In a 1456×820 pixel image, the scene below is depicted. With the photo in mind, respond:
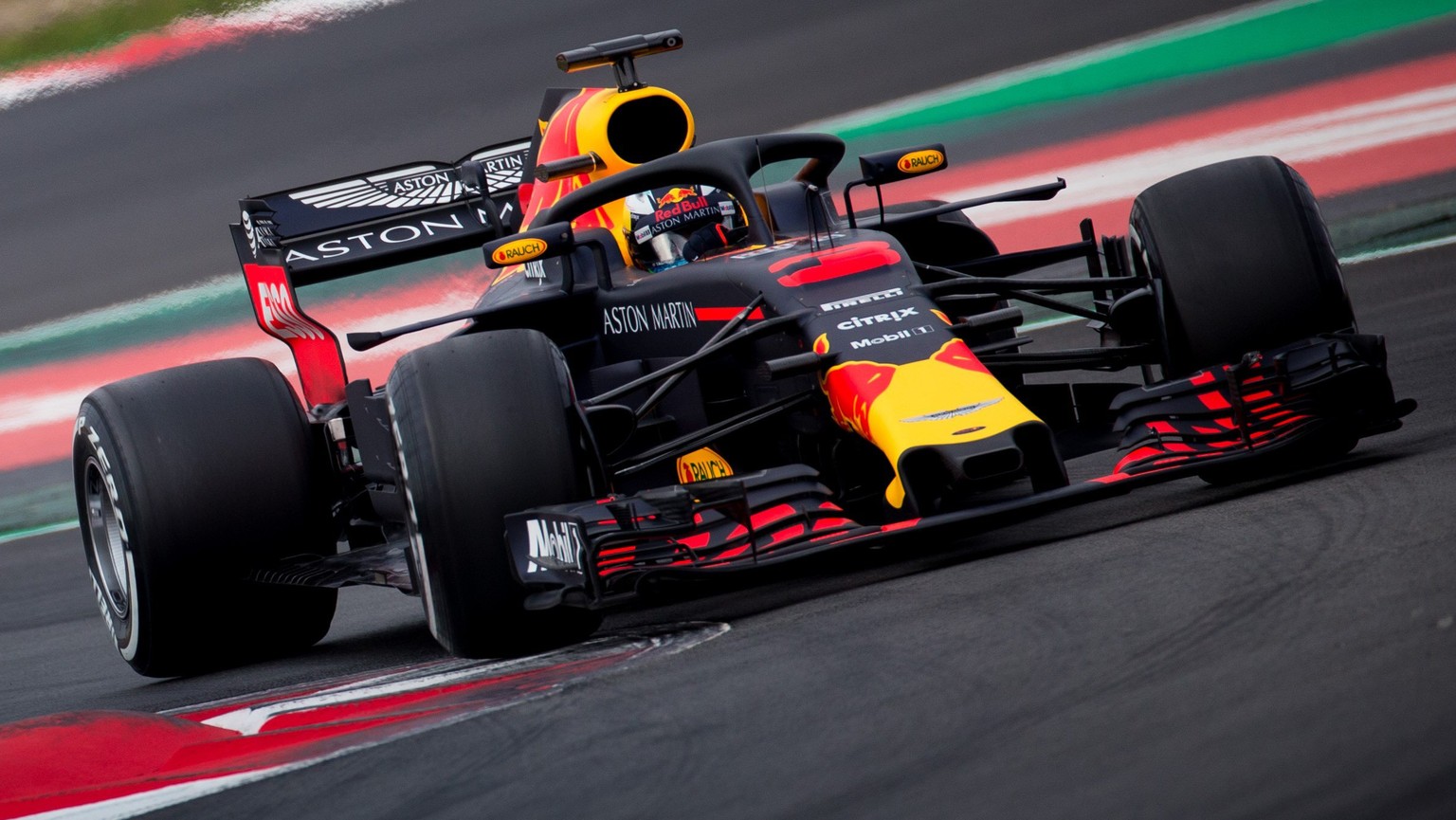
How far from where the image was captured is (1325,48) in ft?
41.7

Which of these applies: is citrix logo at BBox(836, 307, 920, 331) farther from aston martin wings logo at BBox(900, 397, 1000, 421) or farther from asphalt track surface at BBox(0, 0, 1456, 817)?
asphalt track surface at BBox(0, 0, 1456, 817)

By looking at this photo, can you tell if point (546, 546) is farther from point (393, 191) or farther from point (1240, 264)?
point (393, 191)

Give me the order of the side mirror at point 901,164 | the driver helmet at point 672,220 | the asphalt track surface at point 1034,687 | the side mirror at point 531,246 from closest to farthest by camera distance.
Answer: the asphalt track surface at point 1034,687, the side mirror at point 531,246, the side mirror at point 901,164, the driver helmet at point 672,220

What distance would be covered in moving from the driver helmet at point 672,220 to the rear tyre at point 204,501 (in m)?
1.44

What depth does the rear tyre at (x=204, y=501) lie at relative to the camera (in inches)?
248

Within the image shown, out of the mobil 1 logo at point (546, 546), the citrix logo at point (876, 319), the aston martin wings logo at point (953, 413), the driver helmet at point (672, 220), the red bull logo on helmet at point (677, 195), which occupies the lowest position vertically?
the mobil 1 logo at point (546, 546)

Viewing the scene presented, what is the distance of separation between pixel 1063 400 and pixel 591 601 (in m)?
2.33

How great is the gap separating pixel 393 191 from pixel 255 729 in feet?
12.1

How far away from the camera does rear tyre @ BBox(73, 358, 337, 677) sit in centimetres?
630

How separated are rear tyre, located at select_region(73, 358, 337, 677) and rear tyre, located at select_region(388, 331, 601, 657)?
1548 millimetres

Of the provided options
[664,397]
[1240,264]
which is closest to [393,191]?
[664,397]

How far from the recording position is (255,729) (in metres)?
4.76

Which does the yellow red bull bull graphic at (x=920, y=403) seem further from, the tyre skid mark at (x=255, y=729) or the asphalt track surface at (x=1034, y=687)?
the tyre skid mark at (x=255, y=729)

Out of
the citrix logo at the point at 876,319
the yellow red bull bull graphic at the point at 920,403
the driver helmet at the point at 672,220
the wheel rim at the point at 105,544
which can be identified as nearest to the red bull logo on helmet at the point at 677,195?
the driver helmet at the point at 672,220
